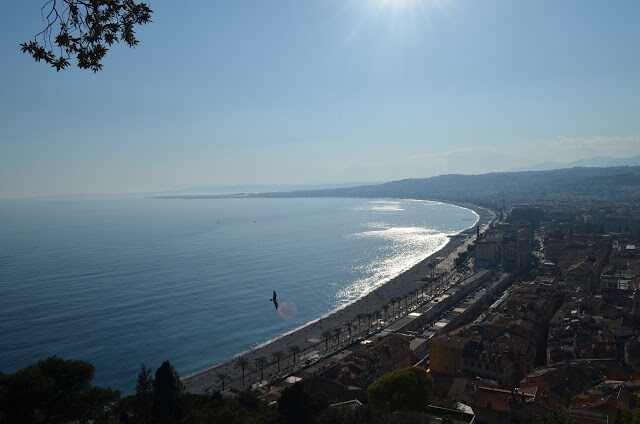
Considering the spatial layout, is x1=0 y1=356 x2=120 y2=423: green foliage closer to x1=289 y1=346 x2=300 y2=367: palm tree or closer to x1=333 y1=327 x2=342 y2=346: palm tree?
x1=289 y1=346 x2=300 y2=367: palm tree

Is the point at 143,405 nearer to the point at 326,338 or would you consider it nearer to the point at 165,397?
the point at 165,397

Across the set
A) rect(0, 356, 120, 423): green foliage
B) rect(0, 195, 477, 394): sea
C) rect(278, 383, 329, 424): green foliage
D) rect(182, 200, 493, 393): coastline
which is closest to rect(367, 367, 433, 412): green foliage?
rect(278, 383, 329, 424): green foliage

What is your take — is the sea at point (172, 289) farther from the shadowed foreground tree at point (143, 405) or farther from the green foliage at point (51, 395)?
the green foliage at point (51, 395)

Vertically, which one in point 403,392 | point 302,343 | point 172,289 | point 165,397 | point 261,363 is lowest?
point 302,343

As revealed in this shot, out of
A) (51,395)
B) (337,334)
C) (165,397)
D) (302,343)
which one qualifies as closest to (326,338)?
(337,334)

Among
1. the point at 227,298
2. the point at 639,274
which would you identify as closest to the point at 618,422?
the point at 639,274

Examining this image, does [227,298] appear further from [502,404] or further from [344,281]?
[502,404]
